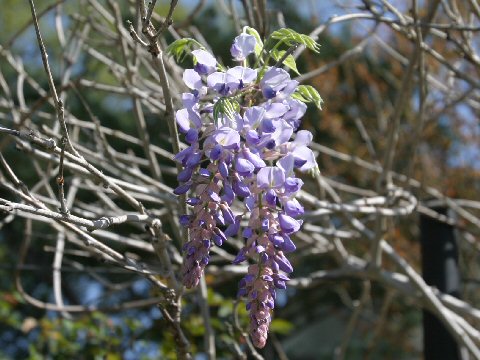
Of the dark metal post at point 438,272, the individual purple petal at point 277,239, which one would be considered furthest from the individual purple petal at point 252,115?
the dark metal post at point 438,272

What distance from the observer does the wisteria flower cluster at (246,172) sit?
4.49 ft

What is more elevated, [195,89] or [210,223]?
[195,89]

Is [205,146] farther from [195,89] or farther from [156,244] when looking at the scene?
[156,244]

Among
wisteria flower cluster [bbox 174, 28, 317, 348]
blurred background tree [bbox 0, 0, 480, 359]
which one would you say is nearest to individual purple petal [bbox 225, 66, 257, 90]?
wisteria flower cluster [bbox 174, 28, 317, 348]

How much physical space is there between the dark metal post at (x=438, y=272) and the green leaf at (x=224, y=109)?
2055mm

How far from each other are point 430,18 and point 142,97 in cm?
107

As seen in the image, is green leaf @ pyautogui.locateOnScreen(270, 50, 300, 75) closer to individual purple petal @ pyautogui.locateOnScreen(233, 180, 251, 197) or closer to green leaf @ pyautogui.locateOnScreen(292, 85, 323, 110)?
green leaf @ pyautogui.locateOnScreen(292, 85, 323, 110)

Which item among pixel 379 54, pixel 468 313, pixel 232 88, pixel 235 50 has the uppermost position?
pixel 379 54

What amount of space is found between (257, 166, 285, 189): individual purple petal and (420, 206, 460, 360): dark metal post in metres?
1.95

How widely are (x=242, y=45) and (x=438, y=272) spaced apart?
200 centimetres

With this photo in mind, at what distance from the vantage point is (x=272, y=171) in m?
1.39

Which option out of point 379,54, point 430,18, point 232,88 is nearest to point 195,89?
point 232,88

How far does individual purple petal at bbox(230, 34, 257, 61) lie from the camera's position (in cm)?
150

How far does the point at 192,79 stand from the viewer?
146 centimetres
